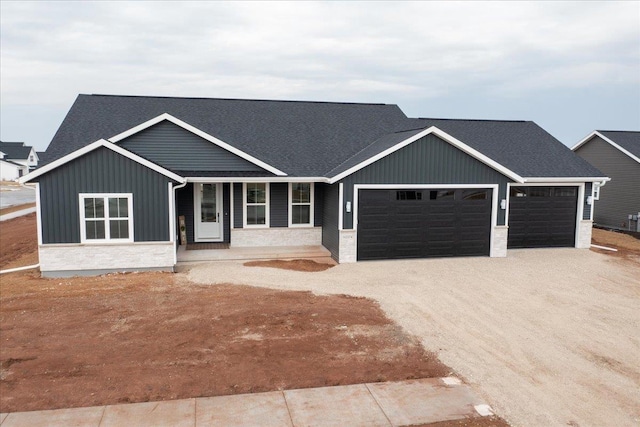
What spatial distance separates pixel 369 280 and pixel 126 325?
6744 millimetres

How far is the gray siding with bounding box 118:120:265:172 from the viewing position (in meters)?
17.2

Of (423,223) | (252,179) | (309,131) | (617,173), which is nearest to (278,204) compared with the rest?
(252,179)

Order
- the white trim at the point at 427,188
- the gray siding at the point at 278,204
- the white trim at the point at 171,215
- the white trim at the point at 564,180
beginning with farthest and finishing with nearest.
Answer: the white trim at the point at 564,180 < the gray siding at the point at 278,204 < the white trim at the point at 427,188 < the white trim at the point at 171,215

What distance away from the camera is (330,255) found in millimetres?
17453

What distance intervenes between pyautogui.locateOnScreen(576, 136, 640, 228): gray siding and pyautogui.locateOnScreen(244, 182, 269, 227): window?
1938 cm

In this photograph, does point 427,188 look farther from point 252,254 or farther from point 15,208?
point 15,208

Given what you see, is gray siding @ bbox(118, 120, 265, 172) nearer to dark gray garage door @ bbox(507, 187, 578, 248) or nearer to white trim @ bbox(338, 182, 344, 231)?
white trim @ bbox(338, 182, 344, 231)

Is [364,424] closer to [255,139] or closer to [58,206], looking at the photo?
[58,206]

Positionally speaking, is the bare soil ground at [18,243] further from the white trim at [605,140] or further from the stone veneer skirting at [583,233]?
the white trim at [605,140]

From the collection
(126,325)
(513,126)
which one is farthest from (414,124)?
(126,325)

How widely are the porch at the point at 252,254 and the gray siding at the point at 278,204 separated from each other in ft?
3.29

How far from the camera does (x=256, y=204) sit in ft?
60.7

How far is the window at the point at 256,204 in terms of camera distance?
60.4 feet

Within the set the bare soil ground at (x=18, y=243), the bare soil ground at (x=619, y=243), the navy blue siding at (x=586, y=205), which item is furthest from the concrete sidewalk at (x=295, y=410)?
the navy blue siding at (x=586, y=205)
